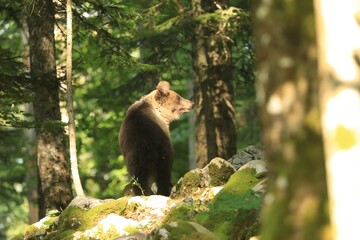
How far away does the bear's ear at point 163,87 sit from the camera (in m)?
14.6

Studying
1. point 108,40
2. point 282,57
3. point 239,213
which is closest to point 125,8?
point 108,40

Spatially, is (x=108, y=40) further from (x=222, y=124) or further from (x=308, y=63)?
Answer: (x=308, y=63)

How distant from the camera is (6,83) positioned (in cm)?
1199

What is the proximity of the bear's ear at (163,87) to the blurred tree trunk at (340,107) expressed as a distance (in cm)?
1101

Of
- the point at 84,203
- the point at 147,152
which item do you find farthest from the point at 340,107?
the point at 147,152

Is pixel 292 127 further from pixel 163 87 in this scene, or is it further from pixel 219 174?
pixel 163 87

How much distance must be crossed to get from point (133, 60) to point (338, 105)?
10.3 m

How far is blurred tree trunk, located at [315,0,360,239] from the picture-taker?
141 inches

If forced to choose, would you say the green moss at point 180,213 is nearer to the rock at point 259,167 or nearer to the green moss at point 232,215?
the green moss at point 232,215

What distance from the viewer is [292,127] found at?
3629mm

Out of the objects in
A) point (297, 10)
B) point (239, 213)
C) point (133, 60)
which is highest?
point (133, 60)

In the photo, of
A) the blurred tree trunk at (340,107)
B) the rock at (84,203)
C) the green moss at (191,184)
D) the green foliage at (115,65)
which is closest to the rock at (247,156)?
the green moss at (191,184)

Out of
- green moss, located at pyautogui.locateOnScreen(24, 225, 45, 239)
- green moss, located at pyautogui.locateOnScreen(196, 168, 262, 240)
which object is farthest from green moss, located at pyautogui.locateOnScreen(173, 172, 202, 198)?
green moss, located at pyautogui.locateOnScreen(24, 225, 45, 239)

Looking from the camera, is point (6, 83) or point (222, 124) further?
point (222, 124)
